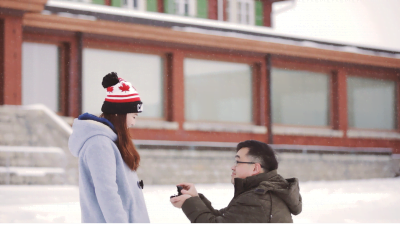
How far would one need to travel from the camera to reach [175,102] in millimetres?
13852

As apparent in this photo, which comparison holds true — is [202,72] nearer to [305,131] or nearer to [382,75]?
[305,131]

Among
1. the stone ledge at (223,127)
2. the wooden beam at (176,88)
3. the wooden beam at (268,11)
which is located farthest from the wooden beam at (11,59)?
the wooden beam at (268,11)

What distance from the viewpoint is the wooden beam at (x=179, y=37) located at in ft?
39.7

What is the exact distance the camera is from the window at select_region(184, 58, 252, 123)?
47.0ft

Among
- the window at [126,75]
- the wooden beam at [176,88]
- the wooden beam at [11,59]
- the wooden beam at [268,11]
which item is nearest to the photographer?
the wooden beam at [11,59]

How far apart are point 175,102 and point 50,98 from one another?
10.9 feet

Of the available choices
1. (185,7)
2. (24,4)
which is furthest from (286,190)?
(185,7)

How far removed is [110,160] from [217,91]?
12717 mm

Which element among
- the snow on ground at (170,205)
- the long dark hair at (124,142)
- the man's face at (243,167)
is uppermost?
the long dark hair at (124,142)

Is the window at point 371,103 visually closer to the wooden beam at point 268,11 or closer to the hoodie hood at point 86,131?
the wooden beam at point 268,11

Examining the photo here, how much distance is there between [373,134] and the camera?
17453mm

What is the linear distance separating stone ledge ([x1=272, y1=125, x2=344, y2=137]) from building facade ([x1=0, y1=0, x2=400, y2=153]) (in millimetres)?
37

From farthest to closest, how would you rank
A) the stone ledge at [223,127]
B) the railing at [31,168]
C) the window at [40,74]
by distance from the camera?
the stone ledge at [223,127]
the window at [40,74]
the railing at [31,168]

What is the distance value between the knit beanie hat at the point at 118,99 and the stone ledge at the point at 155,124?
35.1 ft
